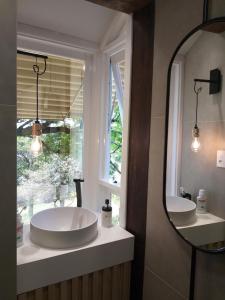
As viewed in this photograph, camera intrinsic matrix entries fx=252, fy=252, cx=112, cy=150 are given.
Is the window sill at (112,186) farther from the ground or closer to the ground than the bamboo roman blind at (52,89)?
closer to the ground

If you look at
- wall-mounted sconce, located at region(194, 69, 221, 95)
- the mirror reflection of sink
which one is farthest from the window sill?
wall-mounted sconce, located at region(194, 69, 221, 95)

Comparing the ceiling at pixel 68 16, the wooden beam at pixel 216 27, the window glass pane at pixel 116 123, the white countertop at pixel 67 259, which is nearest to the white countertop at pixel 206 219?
the white countertop at pixel 67 259

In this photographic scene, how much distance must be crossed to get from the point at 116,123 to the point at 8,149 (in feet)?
3.56

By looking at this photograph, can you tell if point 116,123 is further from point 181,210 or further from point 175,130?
point 181,210

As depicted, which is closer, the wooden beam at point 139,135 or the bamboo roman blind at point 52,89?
the wooden beam at point 139,135

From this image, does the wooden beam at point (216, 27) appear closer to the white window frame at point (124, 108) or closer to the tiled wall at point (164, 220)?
the tiled wall at point (164, 220)

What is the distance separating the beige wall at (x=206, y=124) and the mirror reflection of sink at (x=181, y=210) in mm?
70

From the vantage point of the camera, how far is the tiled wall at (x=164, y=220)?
1.14 metres

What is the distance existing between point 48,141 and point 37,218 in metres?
0.59

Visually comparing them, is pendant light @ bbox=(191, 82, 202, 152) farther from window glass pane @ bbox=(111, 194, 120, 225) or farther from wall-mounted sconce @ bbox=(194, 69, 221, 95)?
window glass pane @ bbox=(111, 194, 120, 225)

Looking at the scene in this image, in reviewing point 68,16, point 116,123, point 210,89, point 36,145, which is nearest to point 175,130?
point 210,89

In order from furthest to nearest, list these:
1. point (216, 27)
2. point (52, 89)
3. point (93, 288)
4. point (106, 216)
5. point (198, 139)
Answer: point (52, 89) < point (106, 216) < point (93, 288) < point (198, 139) < point (216, 27)

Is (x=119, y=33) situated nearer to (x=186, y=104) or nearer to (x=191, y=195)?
(x=186, y=104)

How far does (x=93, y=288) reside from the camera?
139cm
